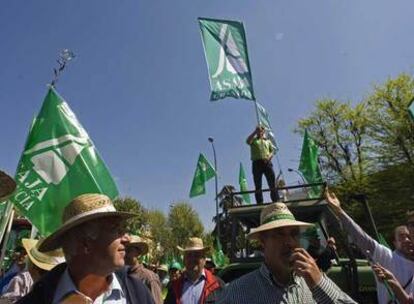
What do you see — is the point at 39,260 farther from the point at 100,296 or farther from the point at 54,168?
the point at 100,296

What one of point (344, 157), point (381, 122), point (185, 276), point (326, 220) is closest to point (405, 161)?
point (381, 122)

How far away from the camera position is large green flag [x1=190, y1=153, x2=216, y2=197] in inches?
723

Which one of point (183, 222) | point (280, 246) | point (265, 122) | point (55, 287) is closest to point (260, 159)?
point (265, 122)

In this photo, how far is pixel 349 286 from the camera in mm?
5738

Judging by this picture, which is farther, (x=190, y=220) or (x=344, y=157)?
(x=190, y=220)

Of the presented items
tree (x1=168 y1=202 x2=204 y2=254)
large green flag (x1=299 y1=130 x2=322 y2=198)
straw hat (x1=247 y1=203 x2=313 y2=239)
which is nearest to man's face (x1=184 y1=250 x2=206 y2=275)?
straw hat (x1=247 y1=203 x2=313 y2=239)

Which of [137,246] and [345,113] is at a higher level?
[345,113]

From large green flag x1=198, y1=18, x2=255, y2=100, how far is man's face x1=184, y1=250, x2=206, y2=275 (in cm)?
419

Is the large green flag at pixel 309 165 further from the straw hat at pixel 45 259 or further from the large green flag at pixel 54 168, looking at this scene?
the straw hat at pixel 45 259

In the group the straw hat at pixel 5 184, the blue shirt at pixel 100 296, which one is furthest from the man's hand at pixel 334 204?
the straw hat at pixel 5 184

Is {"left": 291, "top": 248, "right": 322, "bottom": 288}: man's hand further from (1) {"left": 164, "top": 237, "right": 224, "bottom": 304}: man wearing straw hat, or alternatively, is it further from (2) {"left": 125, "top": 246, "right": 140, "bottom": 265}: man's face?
(2) {"left": 125, "top": 246, "right": 140, "bottom": 265}: man's face

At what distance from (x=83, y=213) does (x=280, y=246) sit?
126cm

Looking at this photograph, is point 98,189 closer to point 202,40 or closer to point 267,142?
point 267,142

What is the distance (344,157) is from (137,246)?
25013mm
